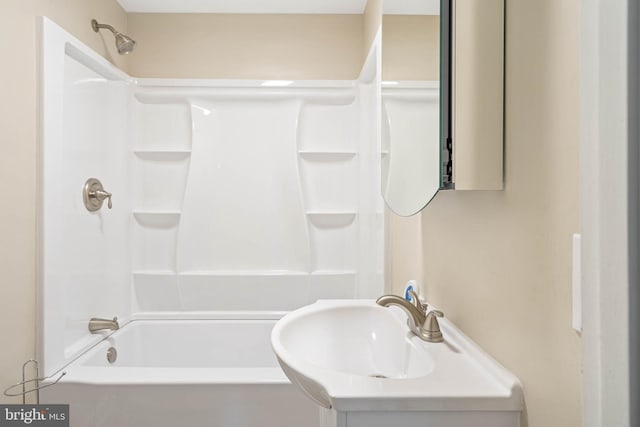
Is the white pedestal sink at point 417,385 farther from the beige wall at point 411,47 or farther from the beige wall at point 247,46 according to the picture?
the beige wall at point 247,46

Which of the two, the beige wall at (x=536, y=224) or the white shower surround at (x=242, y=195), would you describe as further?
the white shower surround at (x=242, y=195)

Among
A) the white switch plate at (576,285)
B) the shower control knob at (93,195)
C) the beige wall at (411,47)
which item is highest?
the beige wall at (411,47)

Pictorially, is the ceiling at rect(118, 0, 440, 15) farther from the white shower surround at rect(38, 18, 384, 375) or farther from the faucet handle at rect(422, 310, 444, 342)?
the faucet handle at rect(422, 310, 444, 342)

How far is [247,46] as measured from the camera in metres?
2.64

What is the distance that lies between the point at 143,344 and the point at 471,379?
222cm

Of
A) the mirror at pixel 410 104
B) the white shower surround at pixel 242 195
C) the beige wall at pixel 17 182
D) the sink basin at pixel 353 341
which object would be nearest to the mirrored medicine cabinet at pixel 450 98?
the mirror at pixel 410 104

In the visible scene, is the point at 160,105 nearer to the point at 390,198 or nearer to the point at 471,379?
the point at 390,198

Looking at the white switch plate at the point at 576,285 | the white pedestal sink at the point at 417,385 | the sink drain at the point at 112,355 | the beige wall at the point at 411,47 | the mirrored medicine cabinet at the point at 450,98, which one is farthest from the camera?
the sink drain at the point at 112,355

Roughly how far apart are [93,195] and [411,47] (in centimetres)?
166

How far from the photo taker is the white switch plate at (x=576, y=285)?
63 centimetres

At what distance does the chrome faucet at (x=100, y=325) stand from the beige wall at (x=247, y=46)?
4.82ft

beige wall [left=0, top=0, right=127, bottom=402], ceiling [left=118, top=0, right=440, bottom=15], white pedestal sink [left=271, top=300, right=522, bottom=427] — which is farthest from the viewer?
ceiling [left=118, top=0, right=440, bottom=15]

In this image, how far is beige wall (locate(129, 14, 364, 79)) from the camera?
2.62 metres

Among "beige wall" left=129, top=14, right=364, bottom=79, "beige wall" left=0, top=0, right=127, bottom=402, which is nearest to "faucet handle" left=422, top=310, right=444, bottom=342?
"beige wall" left=0, top=0, right=127, bottom=402
